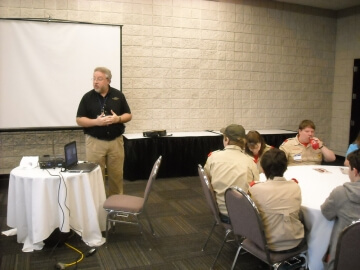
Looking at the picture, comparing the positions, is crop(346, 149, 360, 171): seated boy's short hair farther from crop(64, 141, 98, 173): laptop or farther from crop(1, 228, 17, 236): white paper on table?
crop(1, 228, 17, 236): white paper on table

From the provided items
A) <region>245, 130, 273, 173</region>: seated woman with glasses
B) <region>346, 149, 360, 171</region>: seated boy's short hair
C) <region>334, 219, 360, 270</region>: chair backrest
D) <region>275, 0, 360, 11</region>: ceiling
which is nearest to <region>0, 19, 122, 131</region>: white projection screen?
<region>245, 130, 273, 173</region>: seated woman with glasses

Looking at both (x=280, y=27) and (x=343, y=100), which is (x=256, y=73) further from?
(x=343, y=100)

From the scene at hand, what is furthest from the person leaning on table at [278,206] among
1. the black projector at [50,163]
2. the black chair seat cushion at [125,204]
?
the black projector at [50,163]

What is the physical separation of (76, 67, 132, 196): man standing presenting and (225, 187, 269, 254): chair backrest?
1.77 meters

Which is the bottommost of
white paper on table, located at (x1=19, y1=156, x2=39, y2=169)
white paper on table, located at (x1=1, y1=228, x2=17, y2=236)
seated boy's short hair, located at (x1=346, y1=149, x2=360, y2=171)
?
white paper on table, located at (x1=1, y1=228, x2=17, y2=236)

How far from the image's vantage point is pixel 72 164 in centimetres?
323

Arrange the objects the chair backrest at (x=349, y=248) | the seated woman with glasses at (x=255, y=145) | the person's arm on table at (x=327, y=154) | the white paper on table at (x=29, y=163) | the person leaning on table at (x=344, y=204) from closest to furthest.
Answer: the chair backrest at (x=349, y=248), the person leaning on table at (x=344, y=204), the white paper on table at (x=29, y=163), the seated woman with glasses at (x=255, y=145), the person's arm on table at (x=327, y=154)

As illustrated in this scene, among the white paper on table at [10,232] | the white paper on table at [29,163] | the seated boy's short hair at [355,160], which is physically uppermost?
the seated boy's short hair at [355,160]

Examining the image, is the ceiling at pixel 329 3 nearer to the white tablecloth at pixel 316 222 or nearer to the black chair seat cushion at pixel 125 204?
the white tablecloth at pixel 316 222

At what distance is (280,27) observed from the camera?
22.7 ft

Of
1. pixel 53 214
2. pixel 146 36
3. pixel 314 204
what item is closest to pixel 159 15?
pixel 146 36

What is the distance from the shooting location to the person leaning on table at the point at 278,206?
2.13 m

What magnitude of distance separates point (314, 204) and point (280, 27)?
5340 mm

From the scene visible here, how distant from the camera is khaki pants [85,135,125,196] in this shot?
3668 mm
